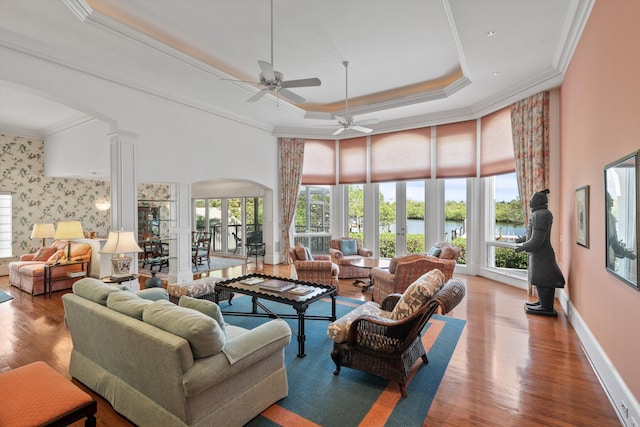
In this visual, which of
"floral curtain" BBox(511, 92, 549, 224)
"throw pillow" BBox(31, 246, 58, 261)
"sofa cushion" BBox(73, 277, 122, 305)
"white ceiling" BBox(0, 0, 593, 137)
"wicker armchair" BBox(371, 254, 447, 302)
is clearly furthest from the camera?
"throw pillow" BBox(31, 246, 58, 261)

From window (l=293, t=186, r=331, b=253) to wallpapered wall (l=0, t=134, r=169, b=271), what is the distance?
19.6 feet

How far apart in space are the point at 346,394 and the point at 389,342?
56 cm

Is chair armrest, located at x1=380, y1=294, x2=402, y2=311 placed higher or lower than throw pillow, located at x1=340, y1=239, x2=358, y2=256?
lower

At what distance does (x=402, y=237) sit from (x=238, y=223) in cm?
525

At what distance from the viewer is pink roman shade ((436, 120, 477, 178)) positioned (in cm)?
655

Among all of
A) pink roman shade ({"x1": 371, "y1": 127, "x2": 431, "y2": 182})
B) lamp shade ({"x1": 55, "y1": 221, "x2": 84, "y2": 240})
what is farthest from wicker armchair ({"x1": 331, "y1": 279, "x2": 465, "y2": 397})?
lamp shade ({"x1": 55, "y1": 221, "x2": 84, "y2": 240})

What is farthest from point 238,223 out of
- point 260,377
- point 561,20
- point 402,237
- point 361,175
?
point 561,20

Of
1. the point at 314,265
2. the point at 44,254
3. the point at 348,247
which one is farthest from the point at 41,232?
the point at 348,247

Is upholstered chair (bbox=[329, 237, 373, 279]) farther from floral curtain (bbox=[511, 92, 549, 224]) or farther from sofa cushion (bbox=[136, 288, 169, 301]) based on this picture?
sofa cushion (bbox=[136, 288, 169, 301])

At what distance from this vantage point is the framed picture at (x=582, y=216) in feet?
10.6

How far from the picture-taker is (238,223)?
9734mm

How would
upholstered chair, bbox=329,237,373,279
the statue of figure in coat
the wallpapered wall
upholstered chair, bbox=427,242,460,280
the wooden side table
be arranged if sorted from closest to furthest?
the statue of figure in coat, upholstered chair, bbox=427,242,460,280, the wooden side table, upholstered chair, bbox=329,237,373,279, the wallpapered wall

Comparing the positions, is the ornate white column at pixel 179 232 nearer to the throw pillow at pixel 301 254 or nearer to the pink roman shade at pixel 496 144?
the throw pillow at pixel 301 254

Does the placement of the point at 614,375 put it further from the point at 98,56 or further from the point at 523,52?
the point at 98,56
